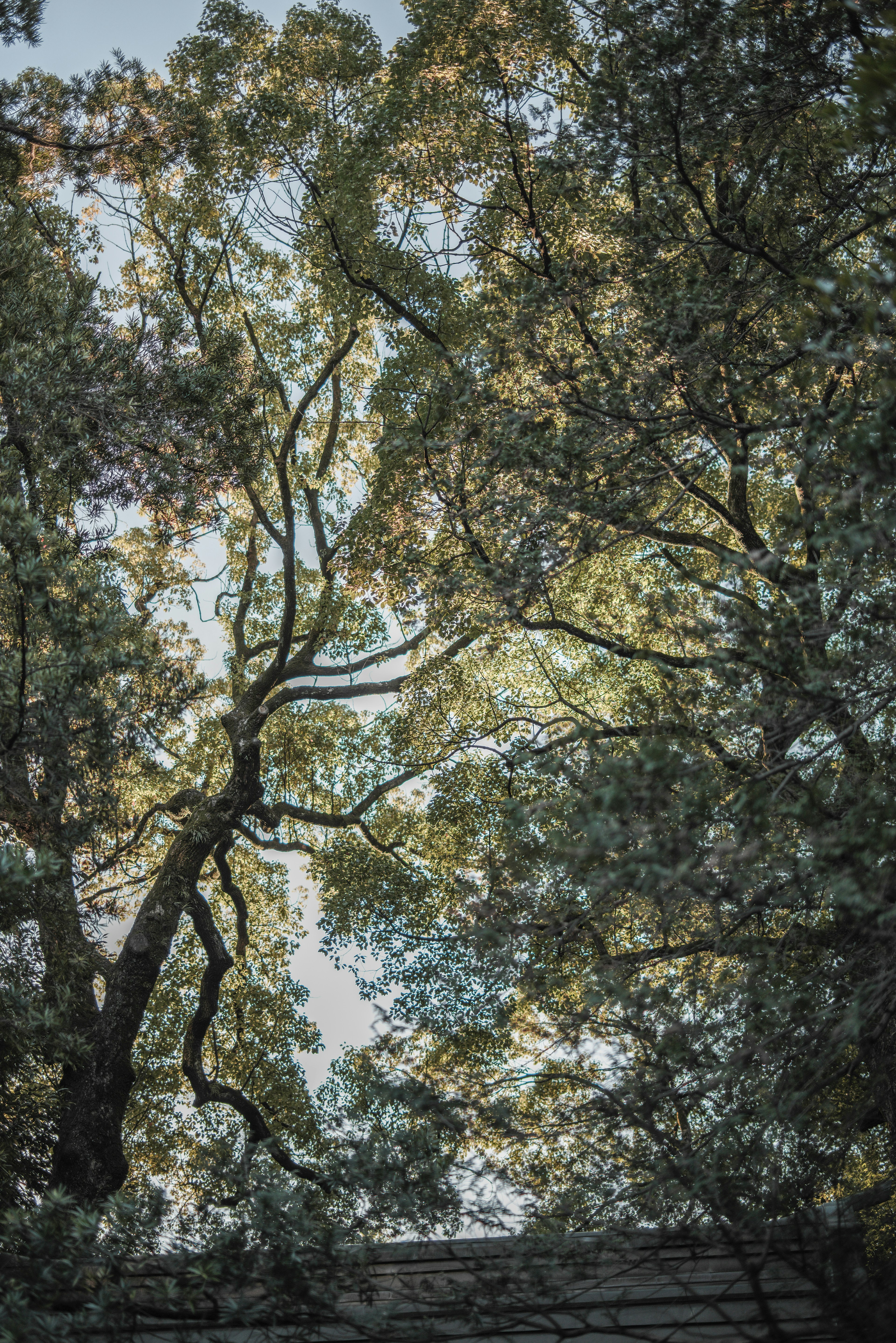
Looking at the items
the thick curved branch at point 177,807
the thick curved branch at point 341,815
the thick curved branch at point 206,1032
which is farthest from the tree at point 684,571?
the thick curved branch at point 177,807

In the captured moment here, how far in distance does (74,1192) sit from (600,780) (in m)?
6.74

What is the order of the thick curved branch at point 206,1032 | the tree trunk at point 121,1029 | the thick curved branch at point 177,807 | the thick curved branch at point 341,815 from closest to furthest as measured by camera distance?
the tree trunk at point 121,1029
the thick curved branch at point 206,1032
the thick curved branch at point 177,807
the thick curved branch at point 341,815

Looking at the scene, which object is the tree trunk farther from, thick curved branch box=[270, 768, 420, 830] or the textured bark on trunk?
thick curved branch box=[270, 768, 420, 830]

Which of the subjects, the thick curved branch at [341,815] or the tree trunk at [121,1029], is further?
the thick curved branch at [341,815]

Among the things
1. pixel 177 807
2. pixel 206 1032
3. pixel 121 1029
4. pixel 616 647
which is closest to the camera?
pixel 616 647

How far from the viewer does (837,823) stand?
370cm

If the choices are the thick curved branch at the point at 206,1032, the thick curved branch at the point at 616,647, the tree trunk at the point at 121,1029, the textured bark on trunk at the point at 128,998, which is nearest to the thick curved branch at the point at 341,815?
the textured bark on trunk at the point at 128,998

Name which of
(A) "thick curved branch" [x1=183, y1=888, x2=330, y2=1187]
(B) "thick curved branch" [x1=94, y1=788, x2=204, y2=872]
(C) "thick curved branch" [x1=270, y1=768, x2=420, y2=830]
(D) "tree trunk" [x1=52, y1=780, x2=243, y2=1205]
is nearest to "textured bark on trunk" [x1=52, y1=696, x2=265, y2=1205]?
(D) "tree trunk" [x1=52, y1=780, x2=243, y2=1205]

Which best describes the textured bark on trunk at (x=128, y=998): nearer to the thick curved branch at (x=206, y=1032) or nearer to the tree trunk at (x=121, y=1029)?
the tree trunk at (x=121, y=1029)

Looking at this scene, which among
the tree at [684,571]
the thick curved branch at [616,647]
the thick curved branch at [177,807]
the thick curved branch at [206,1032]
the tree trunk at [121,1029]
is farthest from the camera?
the thick curved branch at [177,807]

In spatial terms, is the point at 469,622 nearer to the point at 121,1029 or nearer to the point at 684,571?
the point at 684,571

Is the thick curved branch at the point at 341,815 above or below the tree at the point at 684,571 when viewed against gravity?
above

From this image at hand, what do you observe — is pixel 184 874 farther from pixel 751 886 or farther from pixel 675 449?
pixel 751 886

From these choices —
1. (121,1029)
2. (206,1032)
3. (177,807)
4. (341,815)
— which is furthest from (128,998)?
(341,815)
